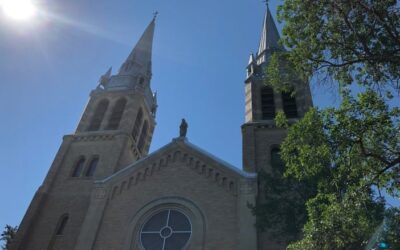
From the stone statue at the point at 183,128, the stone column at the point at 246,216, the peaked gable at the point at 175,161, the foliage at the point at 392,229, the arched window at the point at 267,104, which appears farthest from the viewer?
the arched window at the point at 267,104

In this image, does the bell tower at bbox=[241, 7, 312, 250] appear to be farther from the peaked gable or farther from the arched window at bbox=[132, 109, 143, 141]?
the arched window at bbox=[132, 109, 143, 141]

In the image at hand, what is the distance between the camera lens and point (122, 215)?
1592 centimetres

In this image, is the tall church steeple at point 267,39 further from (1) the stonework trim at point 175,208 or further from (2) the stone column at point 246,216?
(1) the stonework trim at point 175,208

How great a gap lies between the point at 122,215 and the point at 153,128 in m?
11.6

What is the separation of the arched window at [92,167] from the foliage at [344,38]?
13.1m

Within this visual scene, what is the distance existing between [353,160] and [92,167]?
15.0 m

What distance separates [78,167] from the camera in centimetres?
2031

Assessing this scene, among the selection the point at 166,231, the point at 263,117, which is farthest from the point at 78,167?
the point at 263,117

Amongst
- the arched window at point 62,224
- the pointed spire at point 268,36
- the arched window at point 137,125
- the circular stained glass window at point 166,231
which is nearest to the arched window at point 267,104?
the pointed spire at point 268,36

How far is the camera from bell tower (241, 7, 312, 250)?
17.9 m

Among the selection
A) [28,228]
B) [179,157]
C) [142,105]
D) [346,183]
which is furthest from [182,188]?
[142,105]

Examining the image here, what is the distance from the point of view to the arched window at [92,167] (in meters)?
19.8

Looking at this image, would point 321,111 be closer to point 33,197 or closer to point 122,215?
point 122,215

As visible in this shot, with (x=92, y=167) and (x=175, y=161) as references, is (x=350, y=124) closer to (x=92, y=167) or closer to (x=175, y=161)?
(x=175, y=161)
